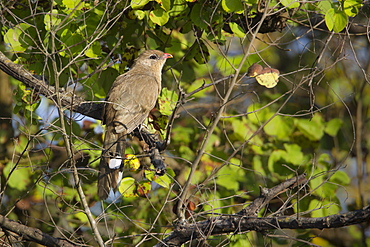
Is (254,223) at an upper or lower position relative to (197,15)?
lower

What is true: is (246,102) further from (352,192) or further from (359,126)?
(352,192)

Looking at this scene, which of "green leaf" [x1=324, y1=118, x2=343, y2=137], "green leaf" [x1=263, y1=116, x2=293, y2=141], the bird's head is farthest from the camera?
"green leaf" [x1=324, y1=118, x2=343, y2=137]

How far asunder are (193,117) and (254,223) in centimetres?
96

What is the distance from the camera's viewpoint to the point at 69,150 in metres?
3.20

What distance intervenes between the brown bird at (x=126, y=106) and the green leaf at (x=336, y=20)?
6.75 feet

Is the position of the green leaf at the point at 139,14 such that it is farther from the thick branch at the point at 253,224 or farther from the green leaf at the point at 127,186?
the thick branch at the point at 253,224

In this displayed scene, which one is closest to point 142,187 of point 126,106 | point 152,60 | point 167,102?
point 167,102

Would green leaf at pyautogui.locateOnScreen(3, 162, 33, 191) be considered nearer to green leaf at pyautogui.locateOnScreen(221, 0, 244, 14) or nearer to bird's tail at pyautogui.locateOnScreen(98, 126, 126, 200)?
bird's tail at pyautogui.locateOnScreen(98, 126, 126, 200)

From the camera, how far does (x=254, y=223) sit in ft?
→ 10.3

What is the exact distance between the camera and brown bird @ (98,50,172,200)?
4.46 m

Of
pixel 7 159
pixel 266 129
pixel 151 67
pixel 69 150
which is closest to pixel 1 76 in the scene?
pixel 7 159

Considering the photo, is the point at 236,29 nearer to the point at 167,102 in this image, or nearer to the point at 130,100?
the point at 167,102

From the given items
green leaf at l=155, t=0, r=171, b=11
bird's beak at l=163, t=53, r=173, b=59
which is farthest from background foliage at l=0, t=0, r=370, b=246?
bird's beak at l=163, t=53, r=173, b=59

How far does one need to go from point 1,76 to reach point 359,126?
5931mm
